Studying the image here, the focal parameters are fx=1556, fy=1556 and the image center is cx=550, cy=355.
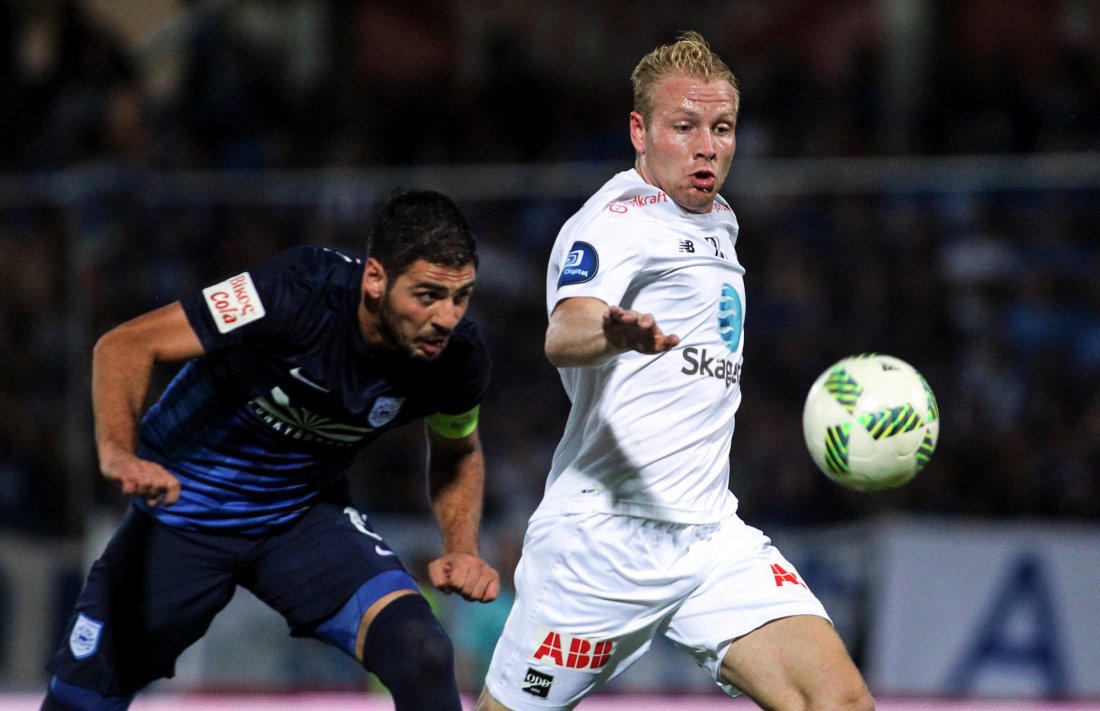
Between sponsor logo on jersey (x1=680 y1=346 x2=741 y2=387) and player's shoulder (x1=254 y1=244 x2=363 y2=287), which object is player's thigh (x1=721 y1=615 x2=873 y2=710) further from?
player's shoulder (x1=254 y1=244 x2=363 y2=287)

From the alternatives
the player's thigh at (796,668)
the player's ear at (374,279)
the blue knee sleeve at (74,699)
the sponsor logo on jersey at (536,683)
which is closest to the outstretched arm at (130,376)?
the player's ear at (374,279)

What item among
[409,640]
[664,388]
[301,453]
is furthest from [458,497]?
[664,388]

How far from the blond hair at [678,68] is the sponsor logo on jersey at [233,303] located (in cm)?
121

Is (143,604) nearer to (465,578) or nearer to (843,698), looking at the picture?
(465,578)

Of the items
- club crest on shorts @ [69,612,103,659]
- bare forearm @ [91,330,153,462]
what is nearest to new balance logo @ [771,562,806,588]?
bare forearm @ [91,330,153,462]

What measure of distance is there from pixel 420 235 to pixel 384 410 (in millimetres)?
602

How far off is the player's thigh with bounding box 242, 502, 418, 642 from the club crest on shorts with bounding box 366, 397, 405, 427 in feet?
1.23

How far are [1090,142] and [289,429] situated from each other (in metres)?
6.87

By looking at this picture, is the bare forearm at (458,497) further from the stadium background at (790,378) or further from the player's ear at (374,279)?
the stadium background at (790,378)

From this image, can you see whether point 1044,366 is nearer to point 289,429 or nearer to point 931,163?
point 931,163

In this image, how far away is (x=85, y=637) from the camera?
4660 millimetres

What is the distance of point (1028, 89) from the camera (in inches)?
452

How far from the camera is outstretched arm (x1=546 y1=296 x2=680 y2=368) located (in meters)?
3.55

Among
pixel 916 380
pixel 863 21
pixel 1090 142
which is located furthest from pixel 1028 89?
pixel 916 380
